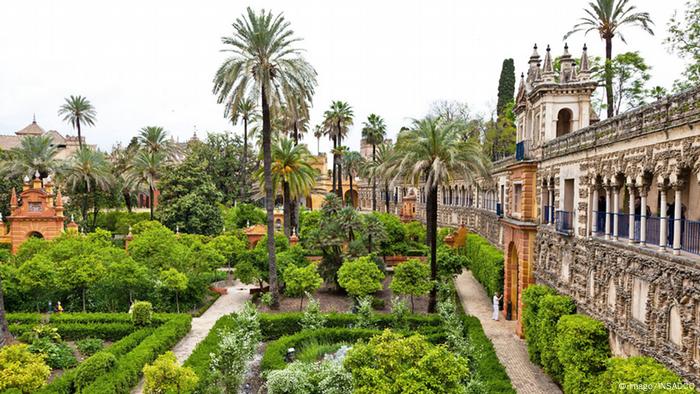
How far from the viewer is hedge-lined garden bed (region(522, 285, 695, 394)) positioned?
11.5m

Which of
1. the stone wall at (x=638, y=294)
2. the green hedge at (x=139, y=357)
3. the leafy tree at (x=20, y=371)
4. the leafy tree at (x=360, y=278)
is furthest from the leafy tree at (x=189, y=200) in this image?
the stone wall at (x=638, y=294)

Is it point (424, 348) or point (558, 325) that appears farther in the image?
point (558, 325)

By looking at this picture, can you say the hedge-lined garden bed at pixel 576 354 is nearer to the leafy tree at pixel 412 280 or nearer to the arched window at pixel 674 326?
the arched window at pixel 674 326

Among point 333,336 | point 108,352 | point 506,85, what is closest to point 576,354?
point 333,336

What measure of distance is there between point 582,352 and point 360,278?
12.7 meters

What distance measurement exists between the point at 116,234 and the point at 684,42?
53.5m

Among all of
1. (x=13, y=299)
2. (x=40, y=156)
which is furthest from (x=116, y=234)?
(x=13, y=299)

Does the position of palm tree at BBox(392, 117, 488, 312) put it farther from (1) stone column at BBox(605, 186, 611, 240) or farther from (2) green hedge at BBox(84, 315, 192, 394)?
(2) green hedge at BBox(84, 315, 192, 394)

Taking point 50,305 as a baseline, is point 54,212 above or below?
above

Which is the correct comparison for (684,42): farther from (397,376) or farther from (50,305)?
(50,305)

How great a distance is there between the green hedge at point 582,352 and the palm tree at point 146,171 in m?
42.3

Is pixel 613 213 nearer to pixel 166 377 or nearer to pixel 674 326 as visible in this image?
pixel 674 326

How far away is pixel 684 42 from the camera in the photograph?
82.5 ft

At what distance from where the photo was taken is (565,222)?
1950 centimetres
